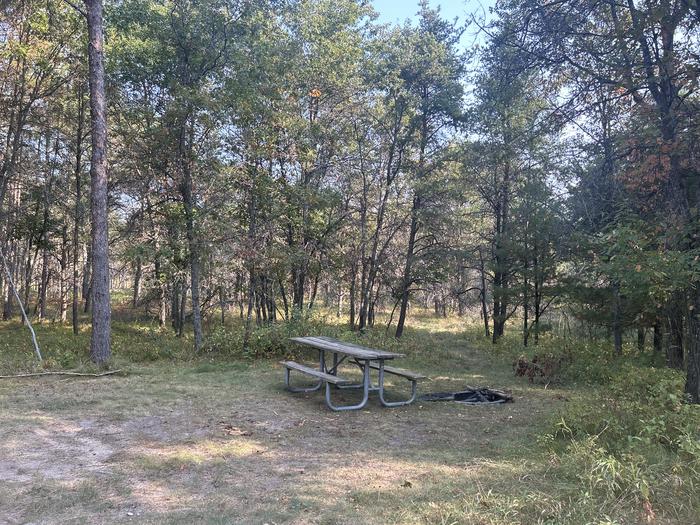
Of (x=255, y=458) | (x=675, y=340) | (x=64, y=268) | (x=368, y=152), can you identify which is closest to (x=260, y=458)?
(x=255, y=458)

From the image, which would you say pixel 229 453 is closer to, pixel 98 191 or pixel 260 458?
pixel 260 458

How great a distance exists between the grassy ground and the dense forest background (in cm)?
240

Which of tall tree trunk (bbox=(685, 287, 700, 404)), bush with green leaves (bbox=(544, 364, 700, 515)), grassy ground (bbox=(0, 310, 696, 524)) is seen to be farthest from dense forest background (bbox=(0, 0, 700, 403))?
grassy ground (bbox=(0, 310, 696, 524))

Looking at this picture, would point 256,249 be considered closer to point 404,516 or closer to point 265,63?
point 265,63

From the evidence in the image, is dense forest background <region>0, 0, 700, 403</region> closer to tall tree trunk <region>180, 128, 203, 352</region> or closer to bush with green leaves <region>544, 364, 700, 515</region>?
tall tree trunk <region>180, 128, 203, 352</region>

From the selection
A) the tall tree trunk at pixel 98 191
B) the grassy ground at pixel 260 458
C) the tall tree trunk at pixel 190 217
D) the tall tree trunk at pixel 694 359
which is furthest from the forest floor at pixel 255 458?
the tall tree trunk at pixel 190 217

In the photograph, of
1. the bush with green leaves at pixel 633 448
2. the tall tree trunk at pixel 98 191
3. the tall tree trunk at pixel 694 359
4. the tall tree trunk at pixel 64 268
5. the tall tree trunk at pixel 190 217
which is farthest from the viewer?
the tall tree trunk at pixel 64 268

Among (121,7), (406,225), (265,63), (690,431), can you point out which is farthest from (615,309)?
(121,7)

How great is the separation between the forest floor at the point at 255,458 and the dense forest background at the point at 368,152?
2495mm

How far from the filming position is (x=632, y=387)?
21.2 feet

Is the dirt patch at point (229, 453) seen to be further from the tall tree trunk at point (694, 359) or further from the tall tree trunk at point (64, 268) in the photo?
the tall tree trunk at point (64, 268)

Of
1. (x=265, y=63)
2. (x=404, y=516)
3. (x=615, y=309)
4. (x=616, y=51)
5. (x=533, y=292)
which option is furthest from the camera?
(x=533, y=292)

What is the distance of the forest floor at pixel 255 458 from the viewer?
2.98 metres

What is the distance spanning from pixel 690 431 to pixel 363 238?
1237cm
